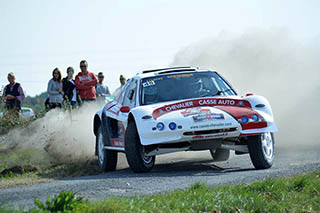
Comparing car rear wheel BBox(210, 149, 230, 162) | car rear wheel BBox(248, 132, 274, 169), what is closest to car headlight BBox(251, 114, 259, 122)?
car rear wheel BBox(248, 132, 274, 169)

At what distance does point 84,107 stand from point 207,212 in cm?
1046


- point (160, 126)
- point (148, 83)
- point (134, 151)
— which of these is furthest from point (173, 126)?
point (148, 83)

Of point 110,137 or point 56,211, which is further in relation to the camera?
point 110,137

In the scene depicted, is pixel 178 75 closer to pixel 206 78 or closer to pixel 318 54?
pixel 206 78

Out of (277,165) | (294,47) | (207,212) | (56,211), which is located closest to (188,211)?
(207,212)

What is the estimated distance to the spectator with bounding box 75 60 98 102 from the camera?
16484 mm

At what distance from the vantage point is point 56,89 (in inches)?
674

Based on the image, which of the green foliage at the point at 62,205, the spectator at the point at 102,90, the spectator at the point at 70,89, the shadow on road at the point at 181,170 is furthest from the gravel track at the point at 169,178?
the spectator at the point at 102,90

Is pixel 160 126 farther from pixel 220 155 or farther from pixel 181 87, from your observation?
pixel 220 155

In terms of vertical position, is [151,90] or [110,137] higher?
[151,90]

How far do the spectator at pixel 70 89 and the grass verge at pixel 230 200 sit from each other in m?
9.23

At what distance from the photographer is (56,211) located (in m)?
5.62

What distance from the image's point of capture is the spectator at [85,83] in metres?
16.5

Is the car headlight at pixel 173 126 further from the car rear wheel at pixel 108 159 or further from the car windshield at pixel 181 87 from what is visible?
the car rear wheel at pixel 108 159
